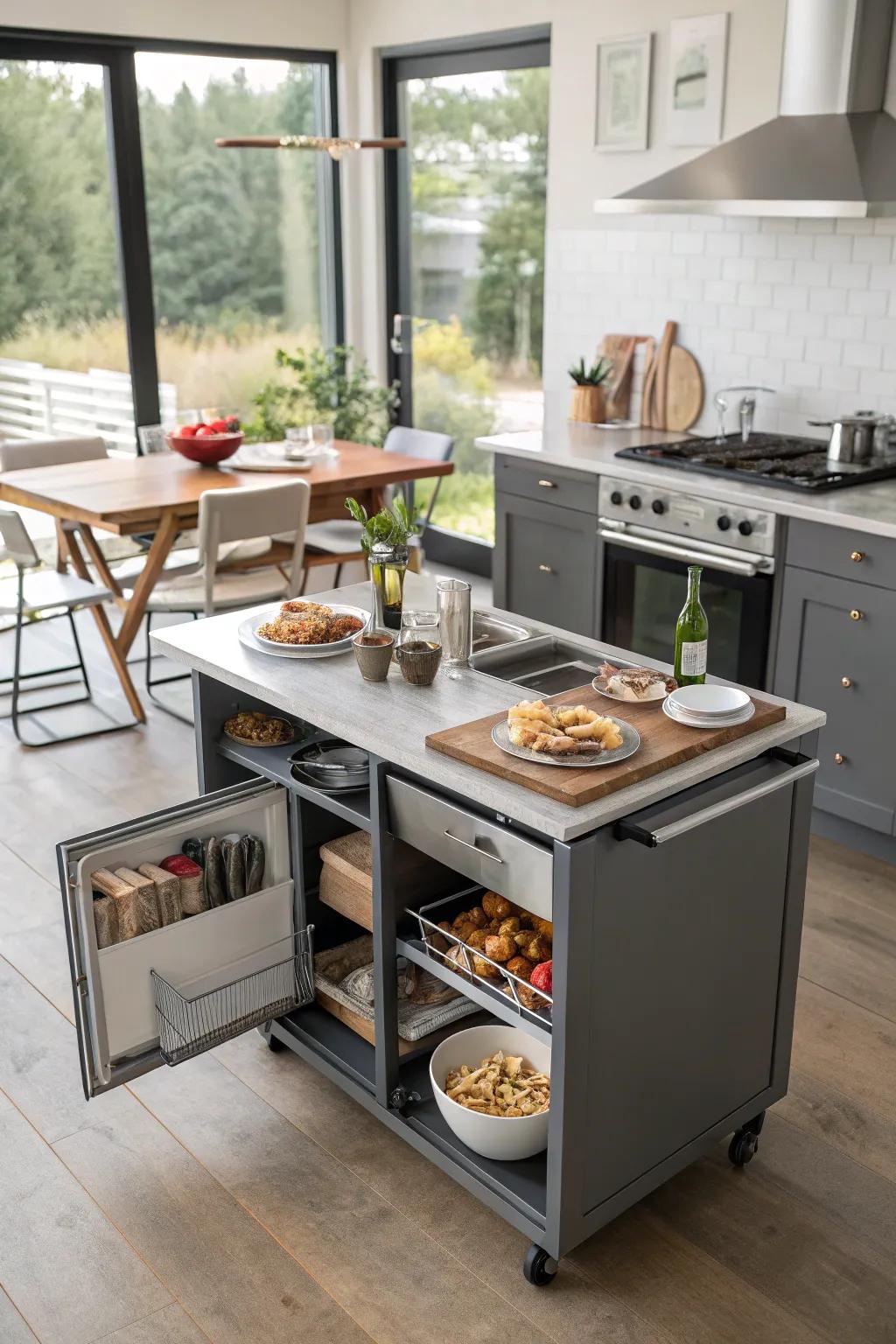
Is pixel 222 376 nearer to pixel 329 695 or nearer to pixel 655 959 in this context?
pixel 329 695

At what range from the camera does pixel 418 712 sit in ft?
8.41

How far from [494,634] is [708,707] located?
2.32 feet

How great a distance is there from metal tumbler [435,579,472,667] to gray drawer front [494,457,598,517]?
2045mm

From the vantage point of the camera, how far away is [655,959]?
2.35 m

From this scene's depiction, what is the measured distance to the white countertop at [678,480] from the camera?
388 cm

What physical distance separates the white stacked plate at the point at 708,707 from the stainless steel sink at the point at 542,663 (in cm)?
30

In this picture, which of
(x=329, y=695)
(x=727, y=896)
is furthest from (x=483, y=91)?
(x=727, y=896)

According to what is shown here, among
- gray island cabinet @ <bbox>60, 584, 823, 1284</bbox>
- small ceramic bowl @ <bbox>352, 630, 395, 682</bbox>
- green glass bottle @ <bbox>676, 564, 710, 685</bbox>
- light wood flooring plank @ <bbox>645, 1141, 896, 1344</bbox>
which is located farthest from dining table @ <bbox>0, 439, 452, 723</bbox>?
light wood flooring plank @ <bbox>645, 1141, 896, 1344</bbox>

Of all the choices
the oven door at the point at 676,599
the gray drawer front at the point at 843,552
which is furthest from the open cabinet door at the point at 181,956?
the gray drawer front at the point at 843,552

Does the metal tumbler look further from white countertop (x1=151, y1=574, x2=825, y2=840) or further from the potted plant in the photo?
the potted plant

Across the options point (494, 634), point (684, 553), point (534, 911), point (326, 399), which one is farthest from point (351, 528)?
point (534, 911)

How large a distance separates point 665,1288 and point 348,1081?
77 cm

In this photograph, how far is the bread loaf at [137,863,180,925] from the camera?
265 cm

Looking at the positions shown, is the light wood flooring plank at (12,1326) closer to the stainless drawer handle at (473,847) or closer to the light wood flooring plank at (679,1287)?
the light wood flooring plank at (679,1287)
